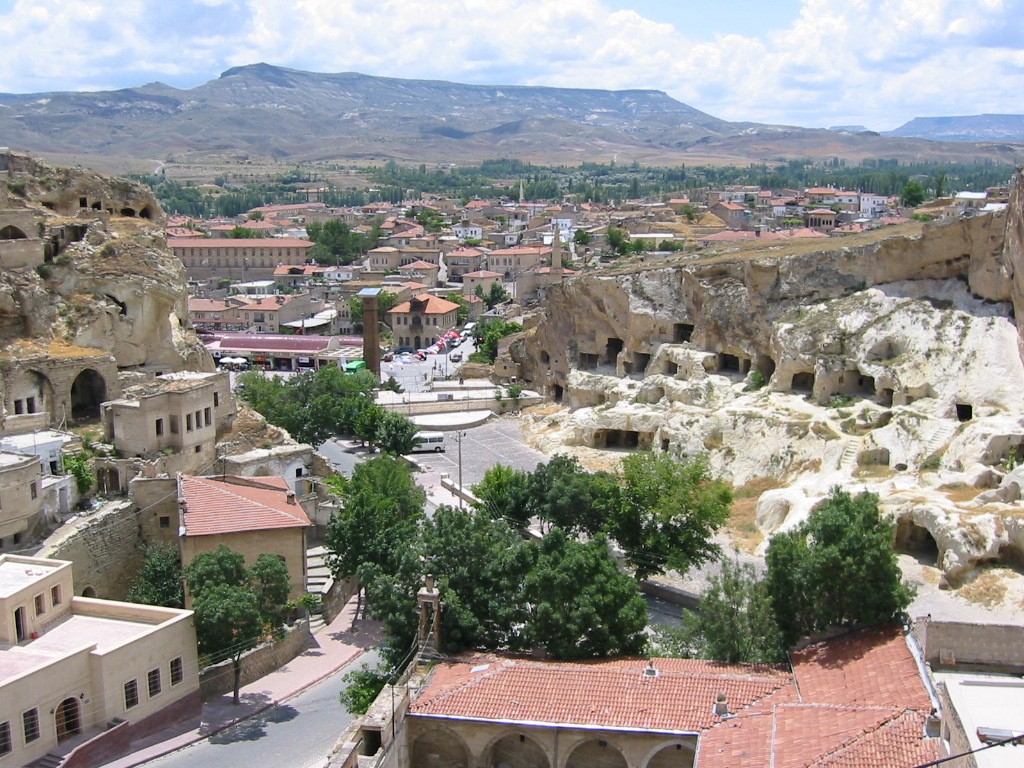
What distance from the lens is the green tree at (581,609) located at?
73.8 feet

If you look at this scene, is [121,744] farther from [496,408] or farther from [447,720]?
[496,408]

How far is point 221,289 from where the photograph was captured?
100562 mm

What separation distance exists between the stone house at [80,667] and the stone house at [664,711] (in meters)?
6.17

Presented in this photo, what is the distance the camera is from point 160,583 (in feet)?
88.6

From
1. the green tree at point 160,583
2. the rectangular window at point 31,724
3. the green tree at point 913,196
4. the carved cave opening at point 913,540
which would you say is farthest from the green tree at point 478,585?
the green tree at point 913,196

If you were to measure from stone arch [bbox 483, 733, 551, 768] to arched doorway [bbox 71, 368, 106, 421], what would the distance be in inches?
811

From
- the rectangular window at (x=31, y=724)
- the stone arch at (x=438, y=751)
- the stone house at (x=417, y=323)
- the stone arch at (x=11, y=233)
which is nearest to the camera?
the stone arch at (x=438, y=751)

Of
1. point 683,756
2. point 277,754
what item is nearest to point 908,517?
point 683,756

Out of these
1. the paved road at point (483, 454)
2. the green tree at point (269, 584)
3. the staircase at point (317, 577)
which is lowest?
the paved road at point (483, 454)

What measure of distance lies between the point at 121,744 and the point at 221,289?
82.3 metres

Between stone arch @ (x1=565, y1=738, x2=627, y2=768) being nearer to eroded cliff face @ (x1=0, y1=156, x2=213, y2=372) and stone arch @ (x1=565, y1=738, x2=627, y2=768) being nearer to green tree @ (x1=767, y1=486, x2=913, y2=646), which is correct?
green tree @ (x1=767, y1=486, x2=913, y2=646)

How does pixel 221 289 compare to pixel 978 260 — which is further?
pixel 221 289

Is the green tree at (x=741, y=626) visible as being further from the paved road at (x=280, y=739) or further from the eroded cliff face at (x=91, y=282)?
the eroded cliff face at (x=91, y=282)

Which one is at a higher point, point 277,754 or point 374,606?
point 374,606
